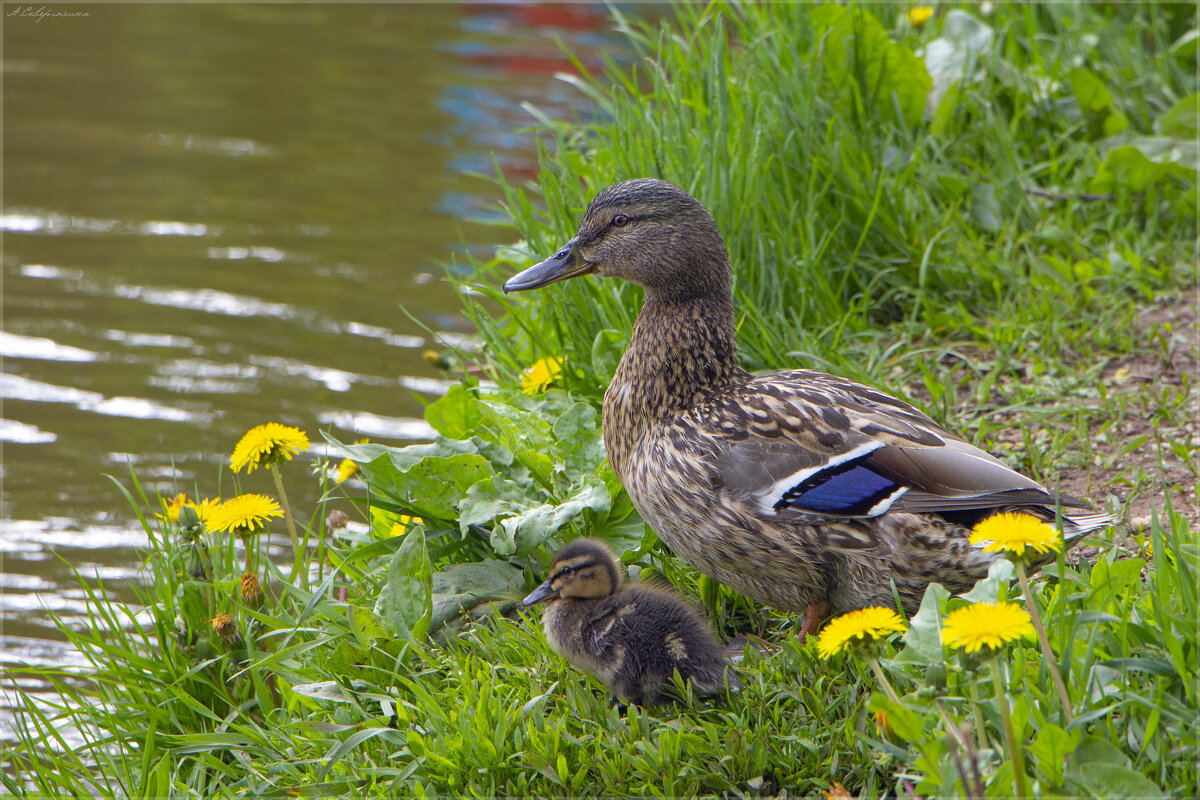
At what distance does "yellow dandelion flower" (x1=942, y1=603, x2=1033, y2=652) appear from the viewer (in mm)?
2049

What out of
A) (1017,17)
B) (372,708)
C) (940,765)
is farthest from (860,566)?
(1017,17)

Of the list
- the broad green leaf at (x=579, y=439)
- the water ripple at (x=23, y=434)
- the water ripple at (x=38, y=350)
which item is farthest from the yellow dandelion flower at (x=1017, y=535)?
the water ripple at (x=38, y=350)

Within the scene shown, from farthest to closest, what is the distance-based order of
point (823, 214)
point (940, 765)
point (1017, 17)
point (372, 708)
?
point (1017, 17), point (823, 214), point (372, 708), point (940, 765)

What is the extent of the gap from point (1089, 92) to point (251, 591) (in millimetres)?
4521

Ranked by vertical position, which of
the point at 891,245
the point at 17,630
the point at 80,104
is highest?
the point at 80,104

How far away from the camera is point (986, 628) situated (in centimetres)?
205

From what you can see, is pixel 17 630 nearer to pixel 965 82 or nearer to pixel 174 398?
pixel 174 398

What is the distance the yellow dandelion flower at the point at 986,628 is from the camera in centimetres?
205

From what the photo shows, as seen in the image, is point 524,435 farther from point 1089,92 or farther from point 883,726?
point 1089,92

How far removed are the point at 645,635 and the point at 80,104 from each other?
755 cm

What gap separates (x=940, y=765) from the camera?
2.26 meters

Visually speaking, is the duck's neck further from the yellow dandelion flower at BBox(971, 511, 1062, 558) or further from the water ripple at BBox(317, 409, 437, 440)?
the water ripple at BBox(317, 409, 437, 440)

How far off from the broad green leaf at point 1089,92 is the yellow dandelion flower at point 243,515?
14.2 ft

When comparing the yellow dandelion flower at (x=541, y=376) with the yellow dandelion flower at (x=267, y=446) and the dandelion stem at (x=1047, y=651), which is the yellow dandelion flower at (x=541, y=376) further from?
the dandelion stem at (x=1047, y=651)
